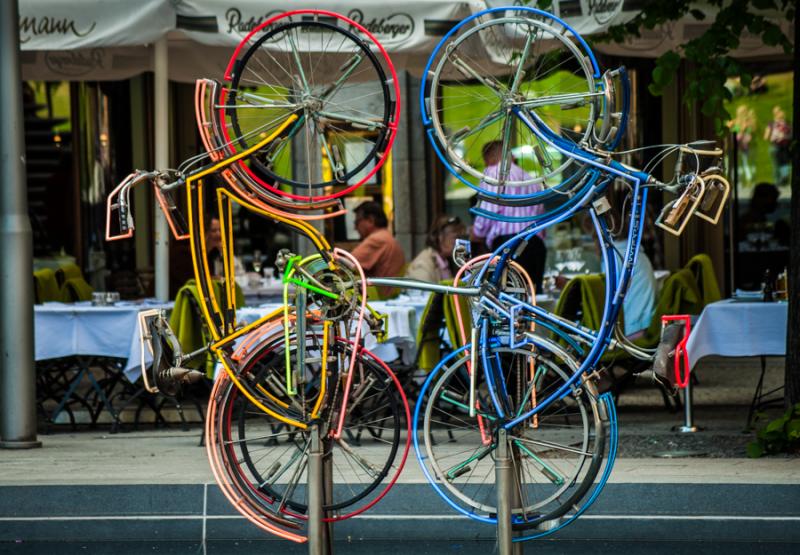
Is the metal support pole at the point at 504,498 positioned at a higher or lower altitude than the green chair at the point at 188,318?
lower

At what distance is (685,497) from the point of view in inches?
257

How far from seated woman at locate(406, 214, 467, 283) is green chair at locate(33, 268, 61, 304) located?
290 cm

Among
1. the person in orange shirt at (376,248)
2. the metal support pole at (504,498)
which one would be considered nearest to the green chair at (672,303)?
the person in orange shirt at (376,248)

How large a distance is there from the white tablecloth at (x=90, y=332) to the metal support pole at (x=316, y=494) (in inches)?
184

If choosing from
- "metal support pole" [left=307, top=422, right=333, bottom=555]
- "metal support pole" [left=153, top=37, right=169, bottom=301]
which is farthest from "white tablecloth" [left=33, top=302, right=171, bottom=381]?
"metal support pole" [left=307, top=422, right=333, bottom=555]

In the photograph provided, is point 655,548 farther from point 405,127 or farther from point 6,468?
point 405,127

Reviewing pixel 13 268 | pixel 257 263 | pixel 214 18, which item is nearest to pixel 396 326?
pixel 257 263

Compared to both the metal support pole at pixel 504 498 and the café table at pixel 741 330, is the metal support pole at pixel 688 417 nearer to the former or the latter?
the café table at pixel 741 330

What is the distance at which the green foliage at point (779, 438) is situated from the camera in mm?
7621

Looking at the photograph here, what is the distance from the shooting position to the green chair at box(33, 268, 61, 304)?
10.5m

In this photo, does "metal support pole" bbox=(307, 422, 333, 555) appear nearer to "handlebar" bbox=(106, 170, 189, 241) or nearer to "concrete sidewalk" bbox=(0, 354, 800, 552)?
"handlebar" bbox=(106, 170, 189, 241)

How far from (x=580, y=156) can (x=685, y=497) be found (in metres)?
→ 2.41

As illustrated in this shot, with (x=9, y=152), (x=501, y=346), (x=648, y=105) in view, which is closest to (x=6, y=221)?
(x=9, y=152)

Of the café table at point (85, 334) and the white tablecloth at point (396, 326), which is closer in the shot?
the white tablecloth at point (396, 326)
